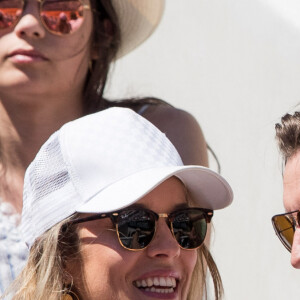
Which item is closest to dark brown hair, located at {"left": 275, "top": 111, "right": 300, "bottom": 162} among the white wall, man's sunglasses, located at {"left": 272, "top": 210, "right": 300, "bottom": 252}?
man's sunglasses, located at {"left": 272, "top": 210, "right": 300, "bottom": 252}

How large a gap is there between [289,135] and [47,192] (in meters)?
0.64

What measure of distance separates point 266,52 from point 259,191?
72 centimetres

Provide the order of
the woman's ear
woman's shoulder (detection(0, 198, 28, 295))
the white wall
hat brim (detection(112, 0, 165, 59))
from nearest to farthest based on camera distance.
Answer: woman's shoulder (detection(0, 198, 28, 295)) < the woman's ear < hat brim (detection(112, 0, 165, 59)) < the white wall

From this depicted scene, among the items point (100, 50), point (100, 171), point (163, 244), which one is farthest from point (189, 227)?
point (100, 50)

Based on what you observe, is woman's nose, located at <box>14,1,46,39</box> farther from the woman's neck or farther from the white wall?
the white wall

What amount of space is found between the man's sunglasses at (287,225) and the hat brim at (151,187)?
141mm

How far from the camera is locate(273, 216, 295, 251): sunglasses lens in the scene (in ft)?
7.29

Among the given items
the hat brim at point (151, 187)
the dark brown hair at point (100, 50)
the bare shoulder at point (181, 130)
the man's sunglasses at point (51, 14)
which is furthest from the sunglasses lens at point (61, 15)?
the hat brim at point (151, 187)

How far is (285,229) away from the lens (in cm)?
224

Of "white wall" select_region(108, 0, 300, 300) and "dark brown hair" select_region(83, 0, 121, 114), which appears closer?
"dark brown hair" select_region(83, 0, 121, 114)

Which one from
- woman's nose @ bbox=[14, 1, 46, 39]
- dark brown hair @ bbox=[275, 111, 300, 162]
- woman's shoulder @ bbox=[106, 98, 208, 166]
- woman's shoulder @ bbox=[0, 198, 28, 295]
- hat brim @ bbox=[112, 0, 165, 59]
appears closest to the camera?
dark brown hair @ bbox=[275, 111, 300, 162]

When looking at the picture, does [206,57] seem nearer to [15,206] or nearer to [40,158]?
[15,206]

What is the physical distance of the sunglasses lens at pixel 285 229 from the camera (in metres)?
2.22

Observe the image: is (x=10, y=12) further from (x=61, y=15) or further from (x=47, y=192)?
(x=47, y=192)
